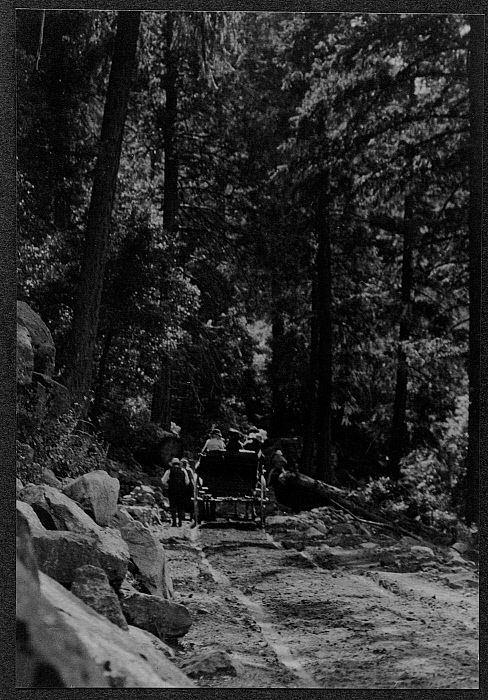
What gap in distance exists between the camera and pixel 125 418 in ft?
14.4

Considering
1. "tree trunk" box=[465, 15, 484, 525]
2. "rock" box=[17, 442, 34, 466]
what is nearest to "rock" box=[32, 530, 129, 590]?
"rock" box=[17, 442, 34, 466]

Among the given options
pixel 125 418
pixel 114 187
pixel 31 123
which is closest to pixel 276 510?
pixel 125 418

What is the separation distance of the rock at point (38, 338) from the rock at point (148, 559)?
0.91 meters

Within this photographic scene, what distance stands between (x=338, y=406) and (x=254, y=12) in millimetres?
2039

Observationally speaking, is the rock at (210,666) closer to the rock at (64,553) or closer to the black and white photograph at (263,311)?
the black and white photograph at (263,311)

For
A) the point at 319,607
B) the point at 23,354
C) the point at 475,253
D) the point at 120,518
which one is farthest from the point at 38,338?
the point at 475,253

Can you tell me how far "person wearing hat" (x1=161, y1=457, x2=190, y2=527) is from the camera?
4383mm

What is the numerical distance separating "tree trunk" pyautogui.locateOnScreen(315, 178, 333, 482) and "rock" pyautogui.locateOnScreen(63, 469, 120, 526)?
3.47 feet

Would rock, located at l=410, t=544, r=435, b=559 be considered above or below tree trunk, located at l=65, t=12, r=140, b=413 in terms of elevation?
below

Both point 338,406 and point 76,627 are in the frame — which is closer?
point 76,627

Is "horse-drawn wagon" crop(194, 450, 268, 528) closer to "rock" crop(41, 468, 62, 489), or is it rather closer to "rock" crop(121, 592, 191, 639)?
"rock" crop(121, 592, 191, 639)

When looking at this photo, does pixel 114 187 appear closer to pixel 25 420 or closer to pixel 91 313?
pixel 91 313

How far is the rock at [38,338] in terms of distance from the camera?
14.1ft

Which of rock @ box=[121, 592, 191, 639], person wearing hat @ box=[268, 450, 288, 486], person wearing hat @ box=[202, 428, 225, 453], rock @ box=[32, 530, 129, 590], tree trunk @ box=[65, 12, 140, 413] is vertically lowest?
rock @ box=[121, 592, 191, 639]
